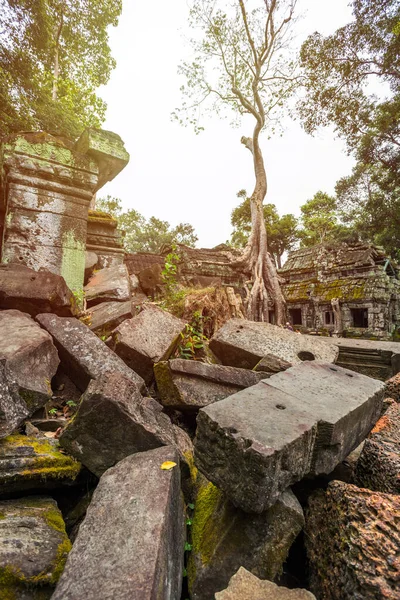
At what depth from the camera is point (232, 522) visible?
1382mm

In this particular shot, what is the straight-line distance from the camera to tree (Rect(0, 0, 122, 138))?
7.05 m

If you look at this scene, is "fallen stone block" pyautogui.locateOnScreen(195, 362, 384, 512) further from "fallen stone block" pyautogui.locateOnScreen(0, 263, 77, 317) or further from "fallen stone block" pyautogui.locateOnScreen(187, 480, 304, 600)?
"fallen stone block" pyautogui.locateOnScreen(0, 263, 77, 317)

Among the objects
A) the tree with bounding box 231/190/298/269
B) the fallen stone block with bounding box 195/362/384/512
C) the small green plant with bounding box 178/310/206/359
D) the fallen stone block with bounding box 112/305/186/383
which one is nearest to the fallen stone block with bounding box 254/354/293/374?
the fallen stone block with bounding box 195/362/384/512

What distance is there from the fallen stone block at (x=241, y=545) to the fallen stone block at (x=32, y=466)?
764 millimetres

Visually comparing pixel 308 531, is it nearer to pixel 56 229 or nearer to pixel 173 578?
pixel 173 578

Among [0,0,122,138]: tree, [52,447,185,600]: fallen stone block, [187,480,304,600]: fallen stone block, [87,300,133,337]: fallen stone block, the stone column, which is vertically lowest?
[187,480,304,600]: fallen stone block

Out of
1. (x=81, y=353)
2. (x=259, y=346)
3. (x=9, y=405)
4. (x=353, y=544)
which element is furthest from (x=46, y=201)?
(x=353, y=544)

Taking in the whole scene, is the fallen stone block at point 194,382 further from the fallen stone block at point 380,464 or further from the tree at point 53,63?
the tree at point 53,63

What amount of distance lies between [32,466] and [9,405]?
13.0 inches

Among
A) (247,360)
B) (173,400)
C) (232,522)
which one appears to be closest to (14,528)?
(232,522)

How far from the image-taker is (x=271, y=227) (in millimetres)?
29938

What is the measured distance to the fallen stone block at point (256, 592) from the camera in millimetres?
1011

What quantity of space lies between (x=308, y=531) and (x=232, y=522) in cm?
37

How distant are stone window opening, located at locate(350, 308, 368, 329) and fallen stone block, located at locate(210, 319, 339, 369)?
509 inches
